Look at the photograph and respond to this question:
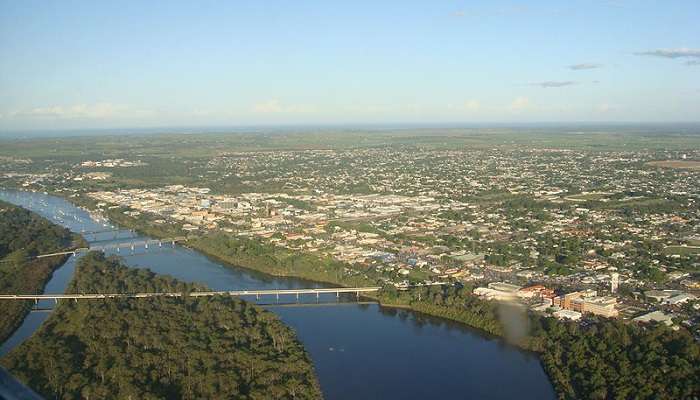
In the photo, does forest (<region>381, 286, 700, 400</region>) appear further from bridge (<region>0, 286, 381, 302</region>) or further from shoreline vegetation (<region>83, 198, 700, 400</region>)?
bridge (<region>0, 286, 381, 302</region>)

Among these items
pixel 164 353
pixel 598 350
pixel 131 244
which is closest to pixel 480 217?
pixel 131 244

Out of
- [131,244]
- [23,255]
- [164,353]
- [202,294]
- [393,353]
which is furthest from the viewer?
[131,244]

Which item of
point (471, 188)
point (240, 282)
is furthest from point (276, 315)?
point (471, 188)

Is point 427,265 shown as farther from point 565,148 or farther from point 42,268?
point 565,148

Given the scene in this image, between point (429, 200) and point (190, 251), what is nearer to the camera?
point (190, 251)

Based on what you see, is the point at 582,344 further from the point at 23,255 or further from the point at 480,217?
the point at 23,255

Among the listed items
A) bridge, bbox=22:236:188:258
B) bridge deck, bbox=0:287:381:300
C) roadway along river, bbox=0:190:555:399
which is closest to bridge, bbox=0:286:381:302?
bridge deck, bbox=0:287:381:300

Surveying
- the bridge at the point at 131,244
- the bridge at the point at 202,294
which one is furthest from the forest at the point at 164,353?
the bridge at the point at 131,244
